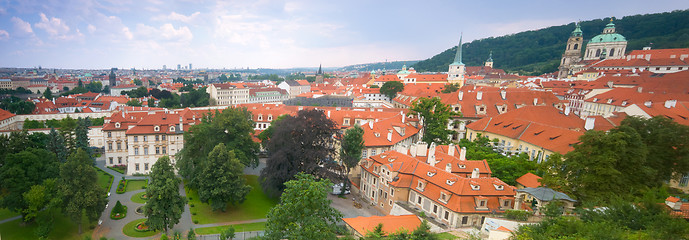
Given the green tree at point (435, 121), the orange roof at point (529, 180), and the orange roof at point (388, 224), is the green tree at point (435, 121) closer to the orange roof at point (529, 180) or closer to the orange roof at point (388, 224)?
the orange roof at point (529, 180)

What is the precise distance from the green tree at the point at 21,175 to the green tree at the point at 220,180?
47.1 feet

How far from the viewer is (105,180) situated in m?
39.6

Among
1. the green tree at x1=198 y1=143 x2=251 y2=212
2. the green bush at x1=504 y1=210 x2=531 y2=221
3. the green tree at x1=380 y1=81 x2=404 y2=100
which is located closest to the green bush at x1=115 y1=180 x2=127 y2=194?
the green tree at x1=198 y1=143 x2=251 y2=212

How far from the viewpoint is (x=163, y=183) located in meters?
25.5

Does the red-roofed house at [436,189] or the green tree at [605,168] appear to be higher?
the green tree at [605,168]

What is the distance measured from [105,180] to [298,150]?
2717cm

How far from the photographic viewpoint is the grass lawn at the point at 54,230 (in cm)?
2658

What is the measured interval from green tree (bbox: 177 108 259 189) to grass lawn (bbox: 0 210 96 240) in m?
10.1

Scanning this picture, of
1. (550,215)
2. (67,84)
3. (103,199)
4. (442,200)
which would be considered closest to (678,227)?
(550,215)

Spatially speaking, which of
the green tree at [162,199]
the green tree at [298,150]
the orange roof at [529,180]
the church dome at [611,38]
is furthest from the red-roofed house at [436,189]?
the church dome at [611,38]

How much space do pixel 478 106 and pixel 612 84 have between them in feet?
99.7

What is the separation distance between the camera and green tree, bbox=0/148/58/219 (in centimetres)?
2692

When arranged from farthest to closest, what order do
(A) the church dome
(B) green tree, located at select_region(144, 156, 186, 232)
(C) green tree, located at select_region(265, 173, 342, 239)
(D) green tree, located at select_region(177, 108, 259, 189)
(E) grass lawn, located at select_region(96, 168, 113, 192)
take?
(A) the church dome
(E) grass lawn, located at select_region(96, 168, 113, 192)
(D) green tree, located at select_region(177, 108, 259, 189)
(B) green tree, located at select_region(144, 156, 186, 232)
(C) green tree, located at select_region(265, 173, 342, 239)

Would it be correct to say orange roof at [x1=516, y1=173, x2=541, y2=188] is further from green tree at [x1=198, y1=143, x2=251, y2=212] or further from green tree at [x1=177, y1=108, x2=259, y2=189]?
green tree at [x1=177, y1=108, x2=259, y2=189]
